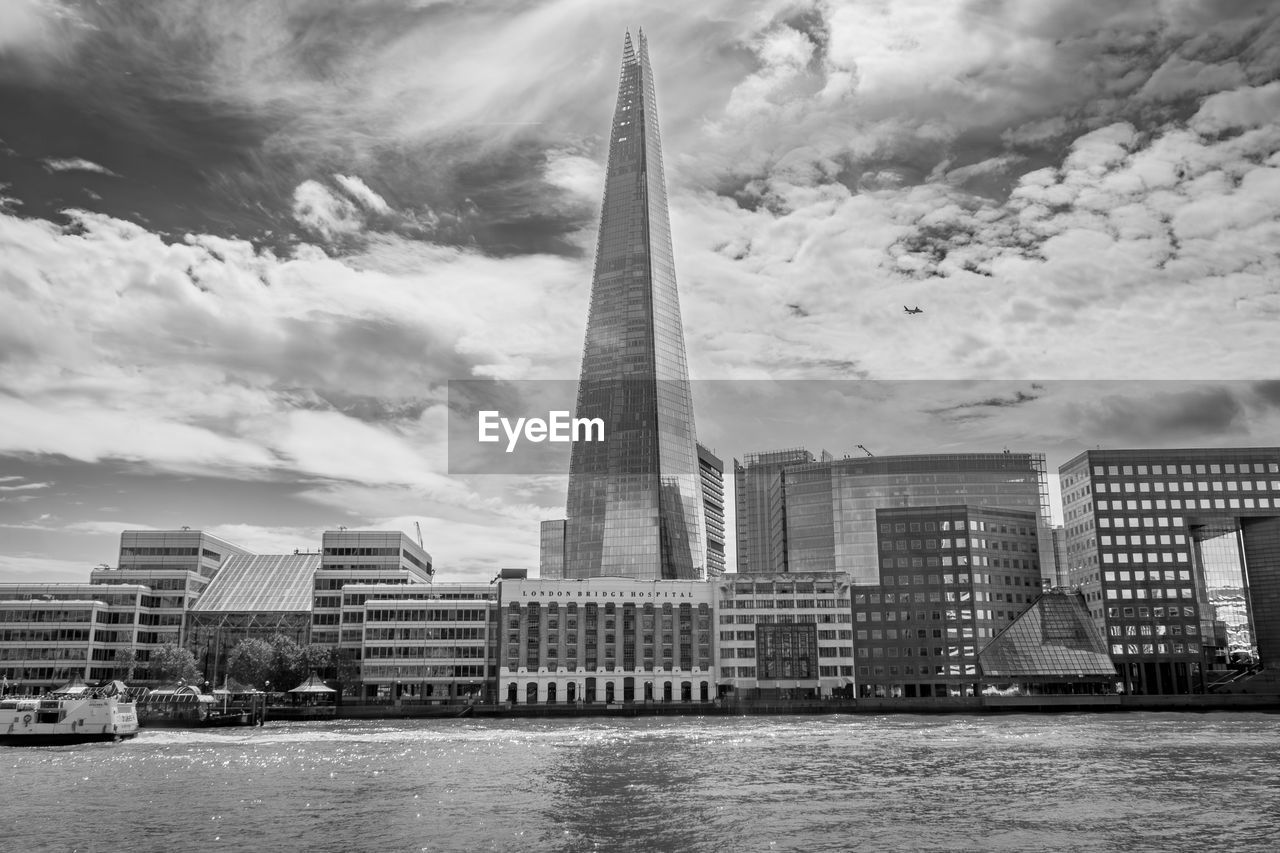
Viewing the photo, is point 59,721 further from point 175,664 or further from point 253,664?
point 175,664

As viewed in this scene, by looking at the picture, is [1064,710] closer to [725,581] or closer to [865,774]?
[725,581]

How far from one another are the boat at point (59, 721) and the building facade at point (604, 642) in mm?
85493

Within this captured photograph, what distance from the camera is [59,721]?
10412 cm

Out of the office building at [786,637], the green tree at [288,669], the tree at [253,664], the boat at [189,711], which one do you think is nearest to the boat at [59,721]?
the boat at [189,711]

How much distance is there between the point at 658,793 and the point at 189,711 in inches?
3598

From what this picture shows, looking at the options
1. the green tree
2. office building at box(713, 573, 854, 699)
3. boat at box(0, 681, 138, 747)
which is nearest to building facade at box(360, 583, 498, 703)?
the green tree

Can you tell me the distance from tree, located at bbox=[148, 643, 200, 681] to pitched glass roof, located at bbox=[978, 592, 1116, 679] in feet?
440

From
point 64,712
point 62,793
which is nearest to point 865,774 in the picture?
Result: point 62,793

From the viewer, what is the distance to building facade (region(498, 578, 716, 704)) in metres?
189

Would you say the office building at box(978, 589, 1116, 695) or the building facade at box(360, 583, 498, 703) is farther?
the building facade at box(360, 583, 498, 703)

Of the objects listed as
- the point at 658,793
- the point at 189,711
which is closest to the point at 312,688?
the point at 189,711

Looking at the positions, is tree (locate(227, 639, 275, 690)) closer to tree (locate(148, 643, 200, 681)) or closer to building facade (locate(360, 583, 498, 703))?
tree (locate(148, 643, 200, 681))

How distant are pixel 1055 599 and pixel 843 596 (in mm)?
39200

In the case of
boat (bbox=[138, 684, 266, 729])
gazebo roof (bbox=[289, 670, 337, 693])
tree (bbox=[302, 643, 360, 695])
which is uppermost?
tree (bbox=[302, 643, 360, 695])
